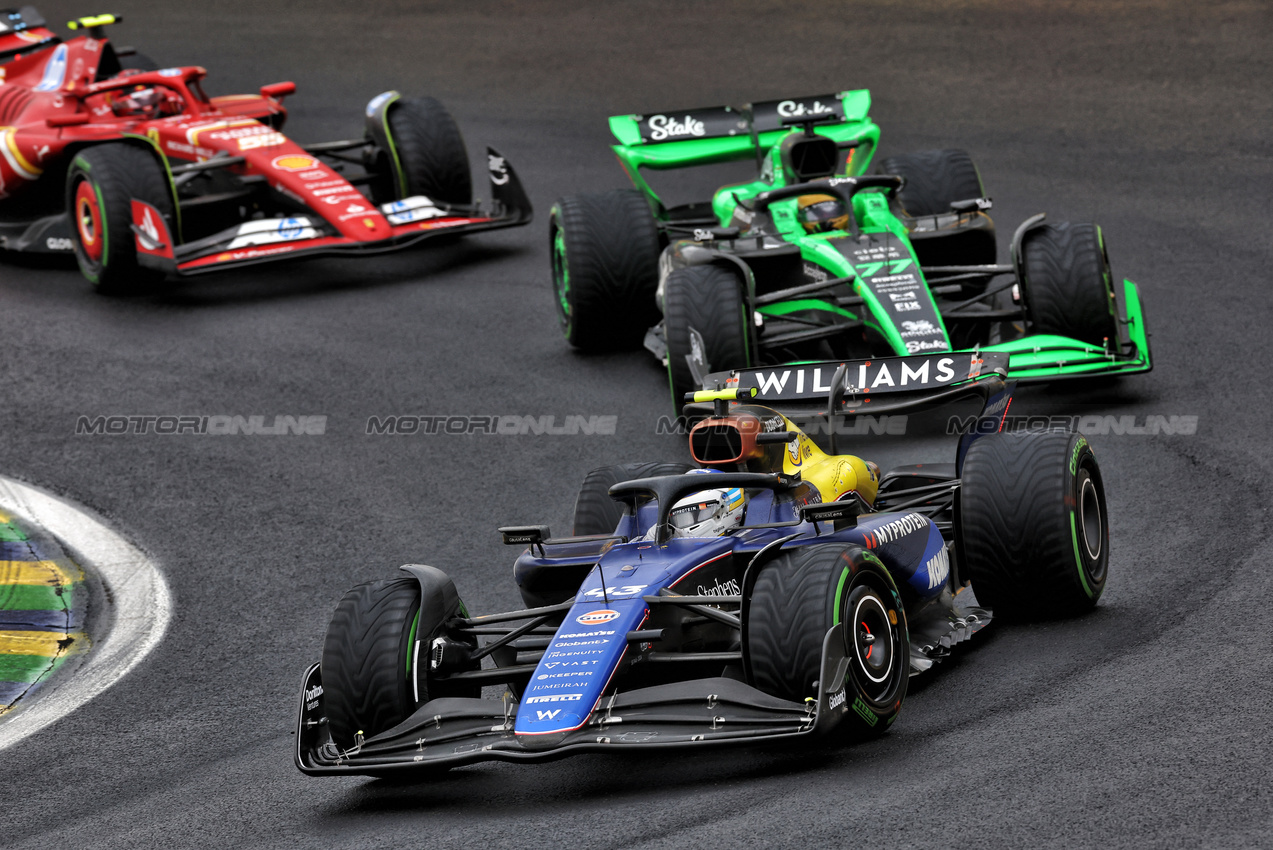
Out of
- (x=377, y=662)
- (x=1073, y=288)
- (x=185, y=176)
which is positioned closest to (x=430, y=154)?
(x=185, y=176)

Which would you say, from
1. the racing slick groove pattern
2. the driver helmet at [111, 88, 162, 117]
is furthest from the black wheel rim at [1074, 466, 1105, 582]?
the driver helmet at [111, 88, 162, 117]

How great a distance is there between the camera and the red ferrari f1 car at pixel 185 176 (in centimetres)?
1396

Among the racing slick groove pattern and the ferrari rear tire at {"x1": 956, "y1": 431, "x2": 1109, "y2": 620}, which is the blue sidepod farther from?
the ferrari rear tire at {"x1": 956, "y1": 431, "x2": 1109, "y2": 620}

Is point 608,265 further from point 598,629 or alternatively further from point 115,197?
point 598,629

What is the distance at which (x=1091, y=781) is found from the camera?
5.49 metres

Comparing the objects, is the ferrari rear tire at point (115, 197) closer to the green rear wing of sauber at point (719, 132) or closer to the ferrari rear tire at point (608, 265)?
the ferrari rear tire at point (608, 265)

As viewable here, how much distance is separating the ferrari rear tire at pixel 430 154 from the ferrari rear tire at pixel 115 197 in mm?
2408

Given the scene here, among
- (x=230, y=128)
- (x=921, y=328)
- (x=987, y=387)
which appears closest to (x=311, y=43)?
(x=230, y=128)

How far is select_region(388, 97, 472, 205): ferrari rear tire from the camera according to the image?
15445 mm

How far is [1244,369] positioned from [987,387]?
3747 mm

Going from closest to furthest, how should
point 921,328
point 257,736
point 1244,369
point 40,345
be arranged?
point 257,736 < point 921,328 < point 1244,369 < point 40,345

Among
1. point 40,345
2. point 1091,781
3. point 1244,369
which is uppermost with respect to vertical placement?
point 1091,781

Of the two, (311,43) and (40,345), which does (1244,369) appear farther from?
(311,43)

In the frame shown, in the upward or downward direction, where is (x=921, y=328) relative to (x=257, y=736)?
upward
